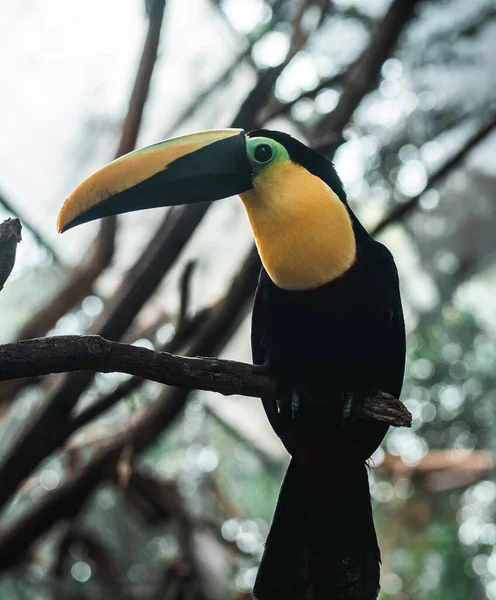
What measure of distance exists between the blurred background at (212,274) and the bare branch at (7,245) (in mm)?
826

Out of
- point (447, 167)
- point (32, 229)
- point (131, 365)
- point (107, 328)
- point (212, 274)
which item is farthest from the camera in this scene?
point (212, 274)

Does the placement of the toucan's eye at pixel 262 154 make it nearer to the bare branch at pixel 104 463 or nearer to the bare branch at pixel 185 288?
the bare branch at pixel 185 288

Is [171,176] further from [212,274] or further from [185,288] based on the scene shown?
[212,274]

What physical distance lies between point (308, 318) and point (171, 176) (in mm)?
400

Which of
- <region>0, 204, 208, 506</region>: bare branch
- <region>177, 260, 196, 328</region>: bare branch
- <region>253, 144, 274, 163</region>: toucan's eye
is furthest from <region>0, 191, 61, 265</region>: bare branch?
<region>253, 144, 274, 163</region>: toucan's eye

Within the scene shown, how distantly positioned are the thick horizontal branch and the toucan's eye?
43 centimetres

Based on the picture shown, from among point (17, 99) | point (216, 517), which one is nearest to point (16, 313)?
point (17, 99)

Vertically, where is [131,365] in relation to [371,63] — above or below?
above

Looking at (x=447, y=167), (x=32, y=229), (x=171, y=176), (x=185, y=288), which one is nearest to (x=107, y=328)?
(x=185, y=288)

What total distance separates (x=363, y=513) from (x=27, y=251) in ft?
4.61

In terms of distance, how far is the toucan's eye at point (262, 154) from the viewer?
1365 mm

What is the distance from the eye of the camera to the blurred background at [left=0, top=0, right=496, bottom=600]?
2219mm

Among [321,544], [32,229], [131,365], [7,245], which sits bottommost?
[321,544]

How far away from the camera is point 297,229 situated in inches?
51.5
